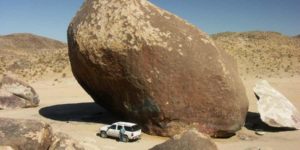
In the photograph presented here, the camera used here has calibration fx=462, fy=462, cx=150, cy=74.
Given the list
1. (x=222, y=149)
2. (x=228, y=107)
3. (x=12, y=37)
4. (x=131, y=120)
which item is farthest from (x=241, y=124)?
(x=12, y=37)

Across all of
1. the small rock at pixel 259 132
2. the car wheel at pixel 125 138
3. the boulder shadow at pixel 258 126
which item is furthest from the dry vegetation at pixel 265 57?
the car wheel at pixel 125 138

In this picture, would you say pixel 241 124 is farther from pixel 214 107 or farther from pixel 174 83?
pixel 174 83

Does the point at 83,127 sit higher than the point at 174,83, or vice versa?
the point at 174,83

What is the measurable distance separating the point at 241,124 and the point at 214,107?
1675 millimetres

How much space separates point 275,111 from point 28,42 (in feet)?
278

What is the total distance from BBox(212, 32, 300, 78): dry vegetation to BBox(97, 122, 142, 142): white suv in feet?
92.7

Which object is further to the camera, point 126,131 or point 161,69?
point 161,69

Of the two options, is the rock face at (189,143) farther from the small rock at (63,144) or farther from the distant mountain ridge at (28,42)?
the distant mountain ridge at (28,42)

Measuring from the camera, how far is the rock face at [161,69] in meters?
16.4

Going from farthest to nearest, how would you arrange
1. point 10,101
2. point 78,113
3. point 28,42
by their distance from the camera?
1. point 28,42
2. point 10,101
3. point 78,113

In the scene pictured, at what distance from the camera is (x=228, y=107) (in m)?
16.7

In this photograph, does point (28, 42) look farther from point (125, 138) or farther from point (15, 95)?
point (125, 138)

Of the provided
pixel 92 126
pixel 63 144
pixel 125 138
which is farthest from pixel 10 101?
pixel 63 144

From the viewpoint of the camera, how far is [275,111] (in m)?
18.7
